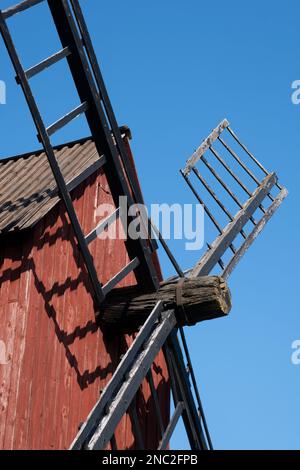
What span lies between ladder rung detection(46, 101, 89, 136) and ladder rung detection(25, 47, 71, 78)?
61 centimetres

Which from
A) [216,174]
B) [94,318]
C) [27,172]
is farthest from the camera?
[216,174]

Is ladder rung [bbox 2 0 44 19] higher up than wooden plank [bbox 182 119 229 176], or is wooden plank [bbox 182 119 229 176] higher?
wooden plank [bbox 182 119 229 176]

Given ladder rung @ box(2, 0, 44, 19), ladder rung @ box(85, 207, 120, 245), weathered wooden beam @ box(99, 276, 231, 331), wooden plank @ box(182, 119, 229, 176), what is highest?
wooden plank @ box(182, 119, 229, 176)

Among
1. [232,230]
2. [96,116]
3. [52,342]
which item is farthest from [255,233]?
[52,342]

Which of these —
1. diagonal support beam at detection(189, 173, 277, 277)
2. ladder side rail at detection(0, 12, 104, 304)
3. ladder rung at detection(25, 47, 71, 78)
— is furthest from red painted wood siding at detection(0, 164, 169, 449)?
ladder rung at detection(25, 47, 71, 78)

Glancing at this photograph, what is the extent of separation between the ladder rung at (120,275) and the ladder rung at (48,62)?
265 centimetres

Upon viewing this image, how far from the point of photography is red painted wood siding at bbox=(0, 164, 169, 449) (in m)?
10.1

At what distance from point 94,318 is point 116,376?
1731 mm

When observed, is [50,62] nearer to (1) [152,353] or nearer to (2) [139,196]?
(2) [139,196]

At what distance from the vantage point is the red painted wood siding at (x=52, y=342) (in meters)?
10.1

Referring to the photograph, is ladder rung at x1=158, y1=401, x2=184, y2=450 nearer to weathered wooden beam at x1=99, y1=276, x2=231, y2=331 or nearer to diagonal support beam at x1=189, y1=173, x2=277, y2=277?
weathered wooden beam at x1=99, y1=276, x2=231, y2=331

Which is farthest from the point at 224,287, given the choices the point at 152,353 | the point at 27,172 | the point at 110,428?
the point at 27,172

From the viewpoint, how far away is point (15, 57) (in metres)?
9.86
